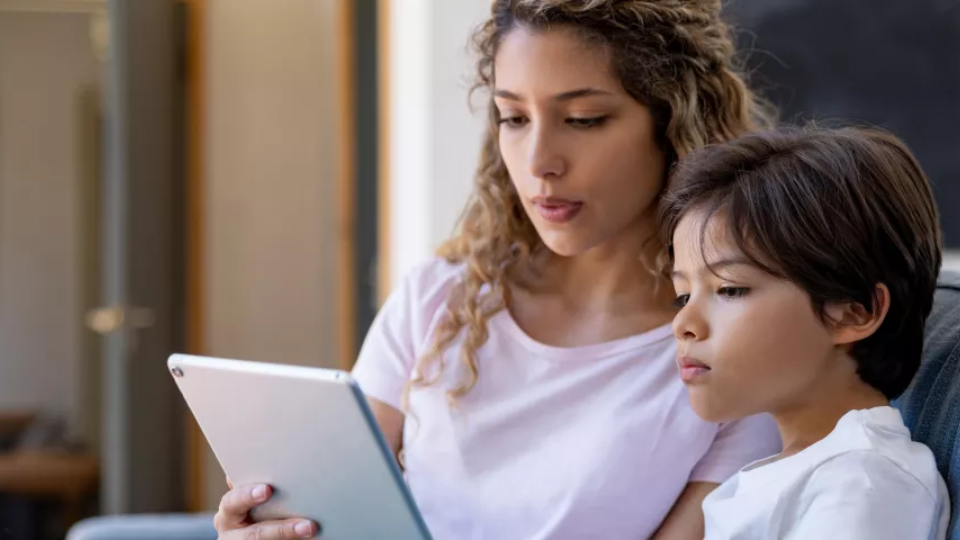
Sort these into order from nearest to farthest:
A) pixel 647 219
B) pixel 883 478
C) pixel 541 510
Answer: pixel 883 478 < pixel 541 510 < pixel 647 219

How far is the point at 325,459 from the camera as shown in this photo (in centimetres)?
96

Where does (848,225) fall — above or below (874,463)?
above

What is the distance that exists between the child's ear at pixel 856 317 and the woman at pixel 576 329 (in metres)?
0.28

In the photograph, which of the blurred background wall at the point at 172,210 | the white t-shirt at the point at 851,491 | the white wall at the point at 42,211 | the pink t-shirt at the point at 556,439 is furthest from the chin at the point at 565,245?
the white wall at the point at 42,211

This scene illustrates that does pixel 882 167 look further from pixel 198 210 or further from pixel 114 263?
pixel 198 210

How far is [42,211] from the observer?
4242 mm

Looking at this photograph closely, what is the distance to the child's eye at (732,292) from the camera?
3.12ft

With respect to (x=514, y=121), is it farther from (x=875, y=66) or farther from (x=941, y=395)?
(x=875, y=66)

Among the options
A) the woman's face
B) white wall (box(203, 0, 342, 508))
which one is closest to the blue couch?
the woman's face

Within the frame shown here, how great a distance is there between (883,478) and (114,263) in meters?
3.07

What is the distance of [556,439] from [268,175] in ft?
10.3

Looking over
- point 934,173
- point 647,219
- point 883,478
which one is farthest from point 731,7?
point 883,478

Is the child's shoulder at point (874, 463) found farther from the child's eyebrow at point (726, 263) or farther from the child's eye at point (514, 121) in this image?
the child's eye at point (514, 121)

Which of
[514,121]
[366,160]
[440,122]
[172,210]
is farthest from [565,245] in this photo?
[172,210]
